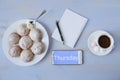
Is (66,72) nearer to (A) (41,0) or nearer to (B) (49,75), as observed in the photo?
(B) (49,75)

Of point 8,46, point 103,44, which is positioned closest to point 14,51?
point 8,46

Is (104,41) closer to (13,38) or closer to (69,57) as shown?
(69,57)

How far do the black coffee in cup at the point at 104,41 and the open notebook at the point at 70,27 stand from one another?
8 centimetres

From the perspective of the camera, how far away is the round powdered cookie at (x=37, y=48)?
886 millimetres

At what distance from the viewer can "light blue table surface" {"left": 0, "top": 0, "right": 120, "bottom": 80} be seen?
91cm

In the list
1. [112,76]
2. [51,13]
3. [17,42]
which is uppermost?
[51,13]

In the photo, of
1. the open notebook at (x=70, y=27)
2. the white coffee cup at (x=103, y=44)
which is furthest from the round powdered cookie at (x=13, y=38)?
the white coffee cup at (x=103, y=44)

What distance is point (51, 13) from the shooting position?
3.08 ft

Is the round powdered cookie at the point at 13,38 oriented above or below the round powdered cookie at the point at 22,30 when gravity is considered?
below

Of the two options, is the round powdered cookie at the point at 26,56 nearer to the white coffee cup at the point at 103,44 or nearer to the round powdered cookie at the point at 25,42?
the round powdered cookie at the point at 25,42

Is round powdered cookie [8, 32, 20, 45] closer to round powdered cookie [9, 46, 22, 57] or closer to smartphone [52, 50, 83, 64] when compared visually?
round powdered cookie [9, 46, 22, 57]

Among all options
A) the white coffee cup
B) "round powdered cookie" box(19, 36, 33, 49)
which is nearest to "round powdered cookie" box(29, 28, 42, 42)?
"round powdered cookie" box(19, 36, 33, 49)

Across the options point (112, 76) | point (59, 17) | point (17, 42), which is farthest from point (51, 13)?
point (112, 76)

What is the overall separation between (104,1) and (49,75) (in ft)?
1.11
